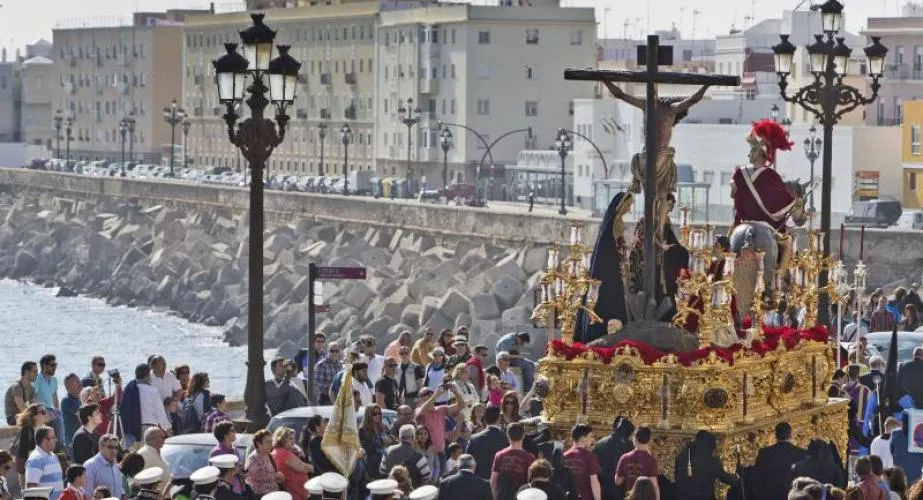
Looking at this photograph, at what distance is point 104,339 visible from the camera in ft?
282

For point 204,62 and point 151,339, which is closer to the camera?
point 151,339

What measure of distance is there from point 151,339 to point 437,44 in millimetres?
37898

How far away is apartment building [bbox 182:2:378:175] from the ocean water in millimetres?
24066

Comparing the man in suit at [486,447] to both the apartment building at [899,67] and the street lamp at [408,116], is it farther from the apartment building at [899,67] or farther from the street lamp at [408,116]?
the street lamp at [408,116]

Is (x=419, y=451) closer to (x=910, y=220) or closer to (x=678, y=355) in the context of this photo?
(x=678, y=355)

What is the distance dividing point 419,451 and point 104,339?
2618 inches

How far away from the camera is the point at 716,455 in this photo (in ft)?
62.3

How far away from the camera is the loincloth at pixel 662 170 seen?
20.0 metres

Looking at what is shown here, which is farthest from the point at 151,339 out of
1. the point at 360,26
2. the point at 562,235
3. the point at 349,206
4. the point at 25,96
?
the point at 25,96

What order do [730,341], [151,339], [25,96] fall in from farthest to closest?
[25,96], [151,339], [730,341]

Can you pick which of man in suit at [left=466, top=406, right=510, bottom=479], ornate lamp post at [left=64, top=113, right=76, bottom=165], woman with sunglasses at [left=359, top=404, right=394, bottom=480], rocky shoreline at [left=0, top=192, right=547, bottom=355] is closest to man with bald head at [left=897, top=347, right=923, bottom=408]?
woman with sunglasses at [left=359, top=404, right=394, bottom=480]

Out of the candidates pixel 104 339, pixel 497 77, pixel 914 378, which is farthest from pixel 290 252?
pixel 914 378

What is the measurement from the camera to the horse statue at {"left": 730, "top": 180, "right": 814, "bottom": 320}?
20641 millimetres

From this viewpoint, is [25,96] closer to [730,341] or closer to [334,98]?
[334,98]
